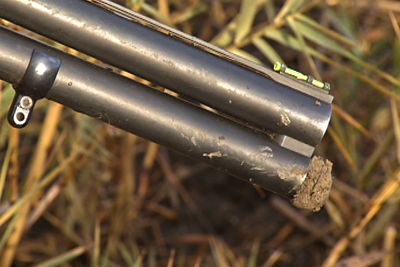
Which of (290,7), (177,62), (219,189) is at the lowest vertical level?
(219,189)

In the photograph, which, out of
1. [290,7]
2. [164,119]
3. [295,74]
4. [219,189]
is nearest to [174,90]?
[164,119]

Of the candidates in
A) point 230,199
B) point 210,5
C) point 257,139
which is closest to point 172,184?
point 230,199

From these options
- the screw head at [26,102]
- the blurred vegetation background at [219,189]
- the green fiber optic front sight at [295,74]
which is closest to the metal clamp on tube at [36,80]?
the screw head at [26,102]

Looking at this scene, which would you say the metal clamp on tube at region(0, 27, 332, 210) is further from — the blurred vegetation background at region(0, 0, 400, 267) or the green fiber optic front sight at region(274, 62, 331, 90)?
the blurred vegetation background at region(0, 0, 400, 267)

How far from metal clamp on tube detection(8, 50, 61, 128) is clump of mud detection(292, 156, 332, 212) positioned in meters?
0.36

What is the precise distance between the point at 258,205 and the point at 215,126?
4.59ft

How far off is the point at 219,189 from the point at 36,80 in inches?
60.0

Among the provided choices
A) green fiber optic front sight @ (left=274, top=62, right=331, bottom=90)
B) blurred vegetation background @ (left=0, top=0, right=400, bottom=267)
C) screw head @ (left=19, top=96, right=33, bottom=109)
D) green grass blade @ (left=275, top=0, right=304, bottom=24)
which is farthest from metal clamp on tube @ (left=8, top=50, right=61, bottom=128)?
green grass blade @ (left=275, top=0, right=304, bottom=24)

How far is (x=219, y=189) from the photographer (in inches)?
81.5

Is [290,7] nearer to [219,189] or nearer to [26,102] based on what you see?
[26,102]

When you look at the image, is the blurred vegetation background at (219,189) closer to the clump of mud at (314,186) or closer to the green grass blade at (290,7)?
the green grass blade at (290,7)

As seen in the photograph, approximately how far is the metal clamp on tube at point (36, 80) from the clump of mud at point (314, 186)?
36cm

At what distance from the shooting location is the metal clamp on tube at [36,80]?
599 millimetres

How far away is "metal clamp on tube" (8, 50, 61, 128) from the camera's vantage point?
599 mm
